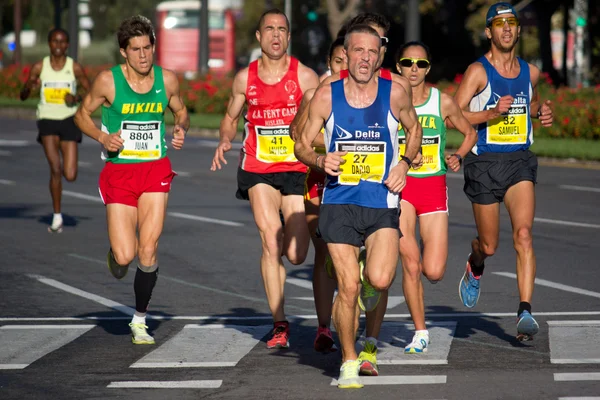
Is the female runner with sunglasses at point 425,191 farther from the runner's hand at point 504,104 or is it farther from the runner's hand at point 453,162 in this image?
the runner's hand at point 504,104

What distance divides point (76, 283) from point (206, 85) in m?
28.0

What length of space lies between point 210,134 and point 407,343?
82.5ft

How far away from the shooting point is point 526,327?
28.3 ft

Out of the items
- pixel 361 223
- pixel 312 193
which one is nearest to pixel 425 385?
pixel 361 223

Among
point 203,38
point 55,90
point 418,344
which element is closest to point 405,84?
point 418,344

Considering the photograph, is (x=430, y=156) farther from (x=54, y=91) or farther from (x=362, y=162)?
(x=54, y=91)

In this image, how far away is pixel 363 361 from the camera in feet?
25.7

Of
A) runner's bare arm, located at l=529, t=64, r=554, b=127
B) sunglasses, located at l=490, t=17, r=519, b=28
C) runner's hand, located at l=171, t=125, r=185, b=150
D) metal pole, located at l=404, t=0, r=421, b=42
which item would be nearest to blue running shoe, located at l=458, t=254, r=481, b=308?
runner's bare arm, located at l=529, t=64, r=554, b=127

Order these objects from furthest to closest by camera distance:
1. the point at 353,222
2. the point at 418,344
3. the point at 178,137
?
the point at 178,137, the point at 418,344, the point at 353,222

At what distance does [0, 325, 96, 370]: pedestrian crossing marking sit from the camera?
27.8 ft

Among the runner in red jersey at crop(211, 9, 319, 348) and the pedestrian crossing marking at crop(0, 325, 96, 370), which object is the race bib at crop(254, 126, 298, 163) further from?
the pedestrian crossing marking at crop(0, 325, 96, 370)

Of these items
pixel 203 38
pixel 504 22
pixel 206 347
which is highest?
pixel 203 38

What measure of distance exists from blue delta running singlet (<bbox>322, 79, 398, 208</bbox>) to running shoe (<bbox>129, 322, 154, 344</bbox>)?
6.75ft

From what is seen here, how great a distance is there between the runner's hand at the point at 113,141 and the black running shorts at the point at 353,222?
2019mm
